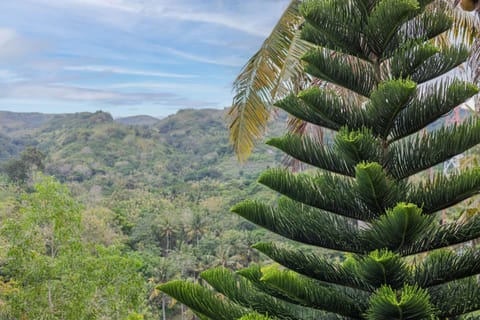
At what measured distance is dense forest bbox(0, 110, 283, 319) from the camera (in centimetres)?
583

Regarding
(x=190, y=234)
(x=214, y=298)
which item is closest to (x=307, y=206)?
(x=214, y=298)

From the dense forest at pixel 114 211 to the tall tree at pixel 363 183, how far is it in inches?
172

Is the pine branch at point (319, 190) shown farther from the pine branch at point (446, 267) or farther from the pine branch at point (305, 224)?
the pine branch at point (446, 267)

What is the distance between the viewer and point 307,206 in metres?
1.88

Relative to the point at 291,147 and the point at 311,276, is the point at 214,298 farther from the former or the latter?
the point at 291,147

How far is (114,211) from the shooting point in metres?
22.4

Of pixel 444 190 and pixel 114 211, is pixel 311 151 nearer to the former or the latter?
pixel 444 190

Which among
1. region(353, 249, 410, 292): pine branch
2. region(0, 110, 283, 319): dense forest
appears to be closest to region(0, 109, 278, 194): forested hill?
region(0, 110, 283, 319): dense forest

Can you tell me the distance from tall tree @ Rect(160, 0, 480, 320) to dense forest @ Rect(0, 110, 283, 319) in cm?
437

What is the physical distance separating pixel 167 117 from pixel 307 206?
56.0 m

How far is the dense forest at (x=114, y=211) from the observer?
5.83 metres

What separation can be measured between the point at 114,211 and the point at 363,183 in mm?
21857

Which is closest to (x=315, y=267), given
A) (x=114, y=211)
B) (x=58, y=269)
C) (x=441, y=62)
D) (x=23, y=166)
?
(x=441, y=62)

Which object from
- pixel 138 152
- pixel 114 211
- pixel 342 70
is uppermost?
pixel 342 70
